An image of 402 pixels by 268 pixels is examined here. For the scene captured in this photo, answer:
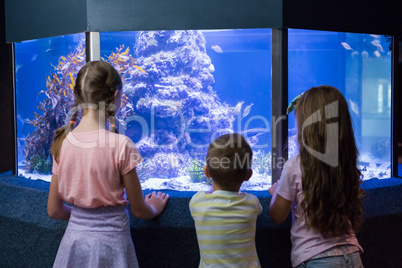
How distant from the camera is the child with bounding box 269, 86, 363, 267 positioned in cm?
166

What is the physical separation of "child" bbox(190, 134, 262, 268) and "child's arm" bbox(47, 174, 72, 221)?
0.62m

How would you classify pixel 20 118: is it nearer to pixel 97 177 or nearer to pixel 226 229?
pixel 97 177

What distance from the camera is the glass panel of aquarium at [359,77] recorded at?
9.44 feet

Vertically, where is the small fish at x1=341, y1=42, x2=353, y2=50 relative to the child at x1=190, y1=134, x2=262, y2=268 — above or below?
above

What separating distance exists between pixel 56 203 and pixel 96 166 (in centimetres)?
33

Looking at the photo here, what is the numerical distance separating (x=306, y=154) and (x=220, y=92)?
138 cm

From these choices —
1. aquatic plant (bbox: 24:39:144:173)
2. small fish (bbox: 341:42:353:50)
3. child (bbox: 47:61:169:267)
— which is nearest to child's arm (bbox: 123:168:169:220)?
child (bbox: 47:61:169:267)

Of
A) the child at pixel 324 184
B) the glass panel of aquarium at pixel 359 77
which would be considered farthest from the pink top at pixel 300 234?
the glass panel of aquarium at pixel 359 77

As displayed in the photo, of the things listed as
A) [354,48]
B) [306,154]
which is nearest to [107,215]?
[306,154]

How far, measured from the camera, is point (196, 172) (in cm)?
Result: 297

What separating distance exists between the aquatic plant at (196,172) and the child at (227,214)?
1289 millimetres

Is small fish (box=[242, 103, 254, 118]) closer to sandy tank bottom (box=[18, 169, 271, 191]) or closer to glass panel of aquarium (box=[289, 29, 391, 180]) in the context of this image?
glass panel of aquarium (box=[289, 29, 391, 180])

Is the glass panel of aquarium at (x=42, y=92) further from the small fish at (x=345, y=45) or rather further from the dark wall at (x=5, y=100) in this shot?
the small fish at (x=345, y=45)

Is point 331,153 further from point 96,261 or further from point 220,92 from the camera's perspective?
point 220,92
